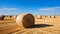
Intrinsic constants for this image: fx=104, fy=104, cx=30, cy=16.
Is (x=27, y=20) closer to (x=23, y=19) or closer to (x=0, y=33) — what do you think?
(x=23, y=19)

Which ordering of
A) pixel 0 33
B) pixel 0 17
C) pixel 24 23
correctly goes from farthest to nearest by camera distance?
pixel 0 17 < pixel 24 23 < pixel 0 33

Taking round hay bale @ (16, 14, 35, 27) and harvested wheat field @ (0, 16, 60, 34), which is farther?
round hay bale @ (16, 14, 35, 27)

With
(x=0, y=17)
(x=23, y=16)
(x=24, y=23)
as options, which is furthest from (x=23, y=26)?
(x=0, y=17)

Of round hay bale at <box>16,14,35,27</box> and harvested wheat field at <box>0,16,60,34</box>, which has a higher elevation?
round hay bale at <box>16,14,35,27</box>

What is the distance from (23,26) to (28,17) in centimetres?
112

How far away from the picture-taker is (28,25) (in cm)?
1019

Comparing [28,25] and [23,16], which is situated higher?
[23,16]

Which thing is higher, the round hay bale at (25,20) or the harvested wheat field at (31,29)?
the round hay bale at (25,20)

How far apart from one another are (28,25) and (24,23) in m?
0.56

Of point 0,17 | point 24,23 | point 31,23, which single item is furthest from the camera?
point 0,17

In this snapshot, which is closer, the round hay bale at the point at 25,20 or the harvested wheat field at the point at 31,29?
the harvested wheat field at the point at 31,29

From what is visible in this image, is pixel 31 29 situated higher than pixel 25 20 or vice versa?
pixel 25 20

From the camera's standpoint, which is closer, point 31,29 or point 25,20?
point 31,29

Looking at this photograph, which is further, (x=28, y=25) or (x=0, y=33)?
(x=28, y=25)
